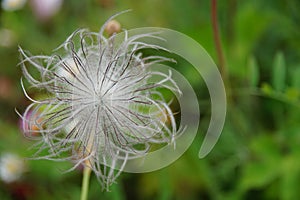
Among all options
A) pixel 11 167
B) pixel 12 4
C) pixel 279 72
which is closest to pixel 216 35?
pixel 279 72

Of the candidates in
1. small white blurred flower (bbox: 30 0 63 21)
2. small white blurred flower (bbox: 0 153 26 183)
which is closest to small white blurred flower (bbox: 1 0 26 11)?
small white blurred flower (bbox: 30 0 63 21)

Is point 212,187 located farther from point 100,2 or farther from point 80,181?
point 100,2

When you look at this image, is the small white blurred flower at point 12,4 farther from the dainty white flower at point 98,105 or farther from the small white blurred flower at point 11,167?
the dainty white flower at point 98,105

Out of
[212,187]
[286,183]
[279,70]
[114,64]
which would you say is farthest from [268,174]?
[114,64]

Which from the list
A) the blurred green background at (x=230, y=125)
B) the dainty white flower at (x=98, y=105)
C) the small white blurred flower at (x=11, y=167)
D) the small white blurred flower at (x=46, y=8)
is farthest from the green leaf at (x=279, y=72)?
the small white blurred flower at (x=46, y=8)

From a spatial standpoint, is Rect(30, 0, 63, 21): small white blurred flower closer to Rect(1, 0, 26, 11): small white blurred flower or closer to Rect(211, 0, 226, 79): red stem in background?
Rect(1, 0, 26, 11): small white blurred flower

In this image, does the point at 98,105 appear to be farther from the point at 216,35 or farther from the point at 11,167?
the point at 11,167
